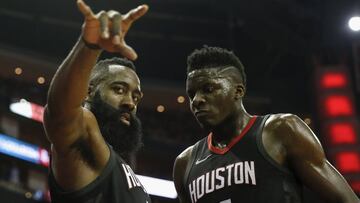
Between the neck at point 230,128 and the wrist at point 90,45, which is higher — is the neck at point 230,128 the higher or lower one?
the lower one

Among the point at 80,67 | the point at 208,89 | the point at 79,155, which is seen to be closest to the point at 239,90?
the point at 208,89

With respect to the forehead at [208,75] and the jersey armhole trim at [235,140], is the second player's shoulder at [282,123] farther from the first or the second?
the forehead at [208,75]

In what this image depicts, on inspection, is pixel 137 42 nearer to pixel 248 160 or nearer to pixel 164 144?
pixel 164 144

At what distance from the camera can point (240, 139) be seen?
135 inches

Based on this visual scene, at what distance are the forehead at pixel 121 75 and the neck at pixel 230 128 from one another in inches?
22.2

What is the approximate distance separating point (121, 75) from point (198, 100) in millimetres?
474

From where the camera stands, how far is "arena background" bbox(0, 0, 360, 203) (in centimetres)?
1129

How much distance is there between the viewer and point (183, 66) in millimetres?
16750

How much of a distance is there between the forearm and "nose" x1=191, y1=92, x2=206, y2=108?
38.3 inches

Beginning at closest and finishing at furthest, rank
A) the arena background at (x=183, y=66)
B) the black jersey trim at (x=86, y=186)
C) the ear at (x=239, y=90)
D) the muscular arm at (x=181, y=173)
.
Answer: the black jersey trim at (x=86, y=186), the ear at (x=239, y=90), the muscular arm at (x=181, y=173), the arena background at (x=183, y=66)

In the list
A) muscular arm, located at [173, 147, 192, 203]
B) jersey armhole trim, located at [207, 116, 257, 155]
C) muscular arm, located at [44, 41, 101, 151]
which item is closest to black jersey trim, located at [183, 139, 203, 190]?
muscular arm, located at [173, 147, 192, 203]

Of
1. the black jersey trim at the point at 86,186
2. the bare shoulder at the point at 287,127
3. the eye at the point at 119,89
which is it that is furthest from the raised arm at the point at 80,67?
the bare shoulder at the point at 287,127

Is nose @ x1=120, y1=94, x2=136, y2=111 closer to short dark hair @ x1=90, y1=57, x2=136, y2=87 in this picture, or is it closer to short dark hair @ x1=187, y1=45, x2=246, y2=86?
short dark hair @ x1=90, y1=57, x2=136, y2=87

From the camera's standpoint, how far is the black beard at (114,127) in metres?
3.27
